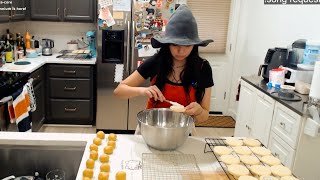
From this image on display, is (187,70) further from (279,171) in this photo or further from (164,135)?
(279,171)

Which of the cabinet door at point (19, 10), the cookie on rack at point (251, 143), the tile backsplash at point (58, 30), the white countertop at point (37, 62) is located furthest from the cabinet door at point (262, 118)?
the cabinet door at point (19, 10)

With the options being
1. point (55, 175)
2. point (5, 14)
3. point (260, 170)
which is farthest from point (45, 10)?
point (260, 170)

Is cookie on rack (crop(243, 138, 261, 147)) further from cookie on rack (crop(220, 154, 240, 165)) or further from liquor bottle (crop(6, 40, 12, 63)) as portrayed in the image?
liquor bottle (crop(6, 40, 12, 63))

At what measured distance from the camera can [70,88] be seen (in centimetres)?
384

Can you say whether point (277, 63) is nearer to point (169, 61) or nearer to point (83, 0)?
point (169, 61)

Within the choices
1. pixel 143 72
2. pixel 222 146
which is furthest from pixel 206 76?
pixel 222 146

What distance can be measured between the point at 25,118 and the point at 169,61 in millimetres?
1721

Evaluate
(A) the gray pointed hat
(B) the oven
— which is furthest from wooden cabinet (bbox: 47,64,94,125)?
(A) the gray pointed hat

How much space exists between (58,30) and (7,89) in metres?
1.96

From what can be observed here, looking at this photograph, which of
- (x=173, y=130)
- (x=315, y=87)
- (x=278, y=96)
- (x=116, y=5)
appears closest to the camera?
(x=173, y=130)

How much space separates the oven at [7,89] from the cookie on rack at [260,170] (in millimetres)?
2065

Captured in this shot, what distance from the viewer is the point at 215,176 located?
4.06ft

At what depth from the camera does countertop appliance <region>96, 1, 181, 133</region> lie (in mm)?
3572

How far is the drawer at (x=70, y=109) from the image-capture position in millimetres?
3889
